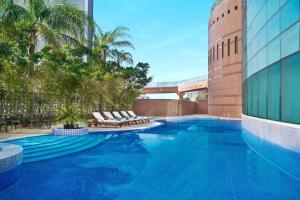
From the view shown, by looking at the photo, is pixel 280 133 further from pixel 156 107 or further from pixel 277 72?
pixel 156 107

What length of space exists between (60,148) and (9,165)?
12.5 feet

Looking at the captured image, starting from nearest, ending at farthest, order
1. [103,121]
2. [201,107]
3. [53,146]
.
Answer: [53,146] → [103,121] → [201,107]

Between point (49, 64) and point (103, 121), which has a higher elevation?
point (49, 64)

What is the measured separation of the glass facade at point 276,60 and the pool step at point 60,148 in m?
6.72

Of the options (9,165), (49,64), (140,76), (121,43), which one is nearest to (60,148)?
(9,165)

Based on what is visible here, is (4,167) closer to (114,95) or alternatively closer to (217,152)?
(217,152)

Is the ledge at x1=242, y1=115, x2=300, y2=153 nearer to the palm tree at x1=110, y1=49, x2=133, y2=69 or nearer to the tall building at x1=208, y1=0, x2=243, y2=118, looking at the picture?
the palm tree at x1=110, y1=49, x2=133, y2=69

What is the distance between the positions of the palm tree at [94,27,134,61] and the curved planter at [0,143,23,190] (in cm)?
1670

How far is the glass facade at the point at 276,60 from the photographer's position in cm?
967

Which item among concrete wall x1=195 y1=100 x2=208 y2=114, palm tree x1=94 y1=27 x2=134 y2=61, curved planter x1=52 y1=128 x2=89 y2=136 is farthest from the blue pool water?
concrete wall x1=195 y1=100 x2=208 y2=114

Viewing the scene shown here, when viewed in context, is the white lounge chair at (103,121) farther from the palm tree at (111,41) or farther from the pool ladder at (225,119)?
the pool ladder at (225,119)

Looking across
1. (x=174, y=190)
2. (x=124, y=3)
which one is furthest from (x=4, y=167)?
(x=124, y=3)

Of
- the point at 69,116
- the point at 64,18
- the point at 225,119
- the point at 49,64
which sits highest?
the point at 64,18

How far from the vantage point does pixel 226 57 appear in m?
31.2
